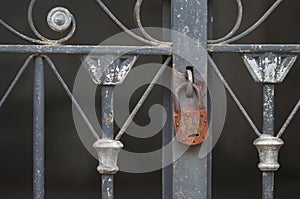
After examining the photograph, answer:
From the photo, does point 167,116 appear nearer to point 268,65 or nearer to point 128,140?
point 268,65

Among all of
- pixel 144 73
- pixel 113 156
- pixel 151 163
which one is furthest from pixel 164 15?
pixel 151 163

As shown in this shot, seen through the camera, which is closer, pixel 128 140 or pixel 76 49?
pixel 76 49

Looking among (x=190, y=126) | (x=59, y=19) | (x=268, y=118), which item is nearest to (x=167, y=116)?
(x=190, y=126)

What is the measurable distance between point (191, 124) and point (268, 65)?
0.23m

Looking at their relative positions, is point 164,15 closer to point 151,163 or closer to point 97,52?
point 97,52

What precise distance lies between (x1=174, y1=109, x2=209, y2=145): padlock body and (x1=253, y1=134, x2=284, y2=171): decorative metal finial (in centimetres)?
13

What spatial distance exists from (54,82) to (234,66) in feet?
5.42

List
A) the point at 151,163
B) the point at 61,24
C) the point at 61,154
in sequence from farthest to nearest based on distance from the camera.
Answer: the point at 61,154 → the point at 151,163 → the point at 61,24

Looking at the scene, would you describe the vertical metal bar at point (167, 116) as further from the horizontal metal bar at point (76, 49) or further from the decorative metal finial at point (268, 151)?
the decorative metal finial at point (268, 151)

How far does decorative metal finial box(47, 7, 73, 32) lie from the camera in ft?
5.18

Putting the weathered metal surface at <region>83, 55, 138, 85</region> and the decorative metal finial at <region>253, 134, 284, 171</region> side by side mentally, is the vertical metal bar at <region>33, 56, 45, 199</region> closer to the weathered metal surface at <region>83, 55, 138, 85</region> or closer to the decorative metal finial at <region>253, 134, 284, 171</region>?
the weathered metal surface at <region>83, 55, 138, 85</region>

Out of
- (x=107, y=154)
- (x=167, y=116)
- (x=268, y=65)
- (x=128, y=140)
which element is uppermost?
(x=128, y=140)

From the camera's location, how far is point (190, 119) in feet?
5.23

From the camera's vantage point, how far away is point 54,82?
622 cm
